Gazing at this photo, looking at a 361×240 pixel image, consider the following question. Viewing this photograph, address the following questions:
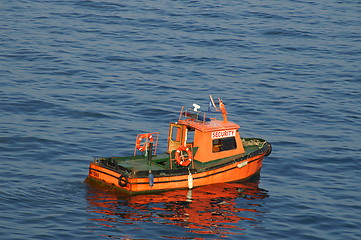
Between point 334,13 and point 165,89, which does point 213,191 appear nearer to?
point 165,89

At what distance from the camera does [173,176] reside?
26.4 metres

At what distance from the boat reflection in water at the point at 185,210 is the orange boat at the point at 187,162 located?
393 millimetres

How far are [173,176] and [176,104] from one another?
45.1 ft

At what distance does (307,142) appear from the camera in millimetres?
34906

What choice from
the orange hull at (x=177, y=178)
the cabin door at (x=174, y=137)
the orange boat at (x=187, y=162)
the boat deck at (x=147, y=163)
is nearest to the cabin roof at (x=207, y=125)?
the orange boat at (x=187, y=162)

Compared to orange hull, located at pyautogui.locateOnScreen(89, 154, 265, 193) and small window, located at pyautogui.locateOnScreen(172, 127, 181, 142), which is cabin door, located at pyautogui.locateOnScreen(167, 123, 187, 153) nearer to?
small window, located at pyautogui.locateOnScreen(172, 127, 181, 142)

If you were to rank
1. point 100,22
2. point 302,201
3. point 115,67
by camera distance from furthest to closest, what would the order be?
1. point 100,22
2. point 115,67
3. point 302,201

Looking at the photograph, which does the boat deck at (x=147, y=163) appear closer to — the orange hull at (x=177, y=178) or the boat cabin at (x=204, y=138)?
the boat cabin at (x=204, y=138)

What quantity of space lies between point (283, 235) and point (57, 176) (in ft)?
31.8

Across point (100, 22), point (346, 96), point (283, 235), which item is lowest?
point (283, 235)

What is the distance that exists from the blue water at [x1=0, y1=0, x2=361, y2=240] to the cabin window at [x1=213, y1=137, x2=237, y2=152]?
64.3 inches

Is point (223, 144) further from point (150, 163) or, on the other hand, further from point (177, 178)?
point (150, 163)

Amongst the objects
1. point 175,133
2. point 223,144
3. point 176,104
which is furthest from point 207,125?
point 176,104

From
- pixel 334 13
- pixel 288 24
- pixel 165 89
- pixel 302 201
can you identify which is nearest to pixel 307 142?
pixel 302 201
